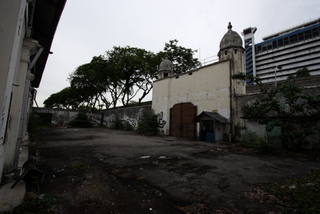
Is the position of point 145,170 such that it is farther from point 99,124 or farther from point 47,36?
point 99,124

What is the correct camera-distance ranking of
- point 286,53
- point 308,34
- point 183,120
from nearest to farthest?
point 183,120
point 308,34
point 286,53

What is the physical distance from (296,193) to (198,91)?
11.2m

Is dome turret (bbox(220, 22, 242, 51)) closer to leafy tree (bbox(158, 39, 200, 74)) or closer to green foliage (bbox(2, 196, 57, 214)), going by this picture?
leafy tree (bbox(158, 39, 200, 74))

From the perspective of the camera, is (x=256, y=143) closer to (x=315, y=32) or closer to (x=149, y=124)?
(x=149, y=124)

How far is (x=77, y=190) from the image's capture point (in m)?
2.89

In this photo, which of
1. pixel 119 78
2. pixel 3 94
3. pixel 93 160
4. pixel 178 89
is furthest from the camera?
pixel 119 78

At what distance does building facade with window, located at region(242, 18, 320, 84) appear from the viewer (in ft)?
193

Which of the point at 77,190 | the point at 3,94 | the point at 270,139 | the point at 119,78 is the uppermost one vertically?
the point at 119,78

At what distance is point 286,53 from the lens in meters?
66.1

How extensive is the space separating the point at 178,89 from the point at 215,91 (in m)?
4.16

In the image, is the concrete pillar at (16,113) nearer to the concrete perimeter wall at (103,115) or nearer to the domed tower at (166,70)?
the domed tower at (166,70)

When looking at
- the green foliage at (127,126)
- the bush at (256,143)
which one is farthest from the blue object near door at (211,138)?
the green foliage at (127,126)

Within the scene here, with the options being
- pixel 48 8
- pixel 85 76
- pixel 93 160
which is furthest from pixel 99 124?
pixel 48 8

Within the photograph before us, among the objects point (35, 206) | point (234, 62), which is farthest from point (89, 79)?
point (35, 206)
